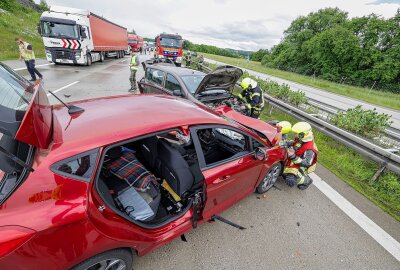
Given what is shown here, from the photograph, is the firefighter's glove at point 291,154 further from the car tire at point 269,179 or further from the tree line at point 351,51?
the tree line at point 351,51

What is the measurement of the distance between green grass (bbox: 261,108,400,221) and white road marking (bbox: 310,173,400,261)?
529mm

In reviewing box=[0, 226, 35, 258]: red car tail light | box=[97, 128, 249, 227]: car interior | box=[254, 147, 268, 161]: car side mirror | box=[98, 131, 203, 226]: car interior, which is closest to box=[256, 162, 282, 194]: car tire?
box=[254, 147, 268, 161]: car side mirror

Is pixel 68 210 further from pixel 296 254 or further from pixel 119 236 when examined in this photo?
pixel 296 254

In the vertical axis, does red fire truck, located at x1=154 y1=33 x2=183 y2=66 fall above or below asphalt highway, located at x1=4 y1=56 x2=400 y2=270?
above

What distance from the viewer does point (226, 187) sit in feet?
8.21

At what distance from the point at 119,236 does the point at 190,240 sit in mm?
1080

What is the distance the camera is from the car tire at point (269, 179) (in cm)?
332

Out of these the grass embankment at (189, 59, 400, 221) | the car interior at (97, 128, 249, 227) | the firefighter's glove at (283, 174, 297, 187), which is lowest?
the grass embankment at (189, 59, 400, 221)

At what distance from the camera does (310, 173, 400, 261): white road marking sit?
2.72 m

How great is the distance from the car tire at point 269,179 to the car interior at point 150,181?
81 centimetres

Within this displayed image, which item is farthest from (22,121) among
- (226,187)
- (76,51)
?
(76,51)

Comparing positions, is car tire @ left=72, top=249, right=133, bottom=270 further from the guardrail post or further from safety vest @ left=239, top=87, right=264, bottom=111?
safety vest @ left=239, top=87, right=264, bottom=111

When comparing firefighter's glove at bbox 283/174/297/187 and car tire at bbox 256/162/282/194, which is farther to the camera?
firefighter's glove at bbox 283/174/297/187

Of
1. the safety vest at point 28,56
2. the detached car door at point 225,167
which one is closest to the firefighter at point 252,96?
the detached car door at point 225,167
